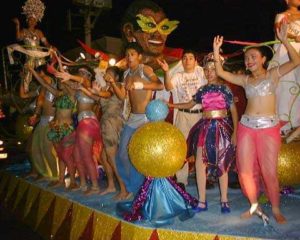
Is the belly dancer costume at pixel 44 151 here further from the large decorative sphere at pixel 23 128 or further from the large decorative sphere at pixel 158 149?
the large decorative sphere at pixel 158 149

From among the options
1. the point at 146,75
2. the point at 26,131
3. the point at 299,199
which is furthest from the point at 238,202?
the point at 26,131

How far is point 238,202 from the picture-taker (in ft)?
14.6

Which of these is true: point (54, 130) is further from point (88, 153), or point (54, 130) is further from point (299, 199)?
point (299, 199)

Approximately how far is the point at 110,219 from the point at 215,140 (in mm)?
1286

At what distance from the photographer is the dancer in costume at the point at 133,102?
4598 millimetres

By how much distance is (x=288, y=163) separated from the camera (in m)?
4.39

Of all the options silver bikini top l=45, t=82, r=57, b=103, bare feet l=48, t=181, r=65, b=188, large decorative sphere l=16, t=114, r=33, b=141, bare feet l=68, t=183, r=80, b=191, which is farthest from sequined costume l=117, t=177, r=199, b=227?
large decorative sphere l=16, t=114, r=33, b=141

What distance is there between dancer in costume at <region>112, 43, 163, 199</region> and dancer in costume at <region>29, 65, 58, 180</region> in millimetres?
1869

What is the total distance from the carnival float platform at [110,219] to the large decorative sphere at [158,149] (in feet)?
1.63

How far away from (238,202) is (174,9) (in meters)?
11.1

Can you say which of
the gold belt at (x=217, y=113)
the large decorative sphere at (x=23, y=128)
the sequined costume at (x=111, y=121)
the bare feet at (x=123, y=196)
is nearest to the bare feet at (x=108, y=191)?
the bare feet at (x=123, y=196)

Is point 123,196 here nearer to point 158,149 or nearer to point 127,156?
point 127,156

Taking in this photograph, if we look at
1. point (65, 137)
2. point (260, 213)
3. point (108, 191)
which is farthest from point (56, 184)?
point (260, 213)

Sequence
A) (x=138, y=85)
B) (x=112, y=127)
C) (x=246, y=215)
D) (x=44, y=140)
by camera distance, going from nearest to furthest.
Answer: (x=246, y=215) < (x=138, y=85) < (x=112, y=127) < (x=44, y=140)
